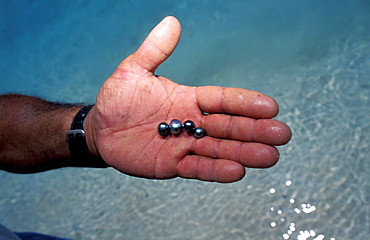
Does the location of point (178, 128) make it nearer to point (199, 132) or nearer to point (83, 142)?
point (199, 132)

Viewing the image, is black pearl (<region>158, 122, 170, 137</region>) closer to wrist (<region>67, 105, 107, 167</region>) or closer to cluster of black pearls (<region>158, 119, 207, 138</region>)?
cluster of black pearls (<region>158, 119, 207, 138</region>)

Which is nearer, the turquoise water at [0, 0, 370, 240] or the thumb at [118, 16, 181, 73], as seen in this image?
the thumb at [118, 16, 181, 73]

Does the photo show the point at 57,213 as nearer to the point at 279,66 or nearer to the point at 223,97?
the point at 223,97

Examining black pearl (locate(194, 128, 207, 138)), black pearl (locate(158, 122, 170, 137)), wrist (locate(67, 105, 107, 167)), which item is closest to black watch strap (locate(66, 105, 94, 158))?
wrist (locate(67, 105, 107, 167))

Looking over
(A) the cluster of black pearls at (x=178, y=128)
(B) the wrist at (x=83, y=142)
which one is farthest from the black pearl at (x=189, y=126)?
(B) the wrist at (x=83, y=142)

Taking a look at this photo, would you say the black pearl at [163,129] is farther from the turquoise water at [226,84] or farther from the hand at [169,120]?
the turquoise water at [226,84]

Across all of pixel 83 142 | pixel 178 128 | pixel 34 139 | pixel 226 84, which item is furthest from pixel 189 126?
pixel 226 84
